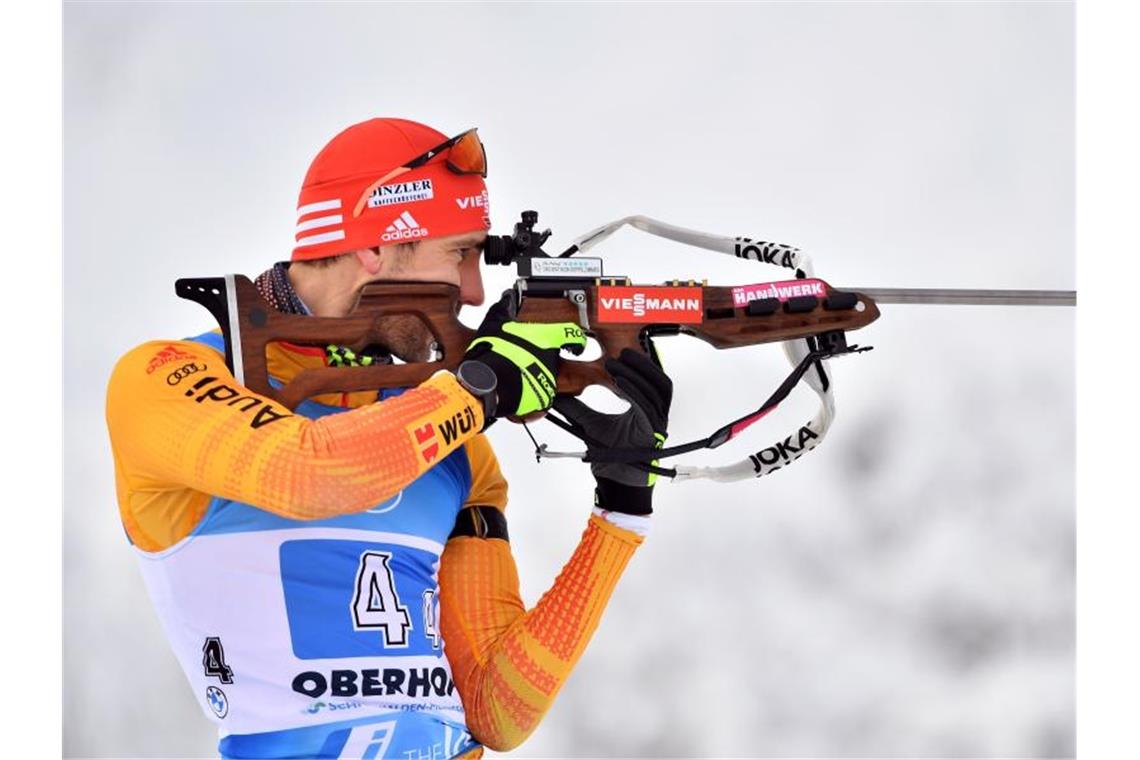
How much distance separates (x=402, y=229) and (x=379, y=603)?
0.45m

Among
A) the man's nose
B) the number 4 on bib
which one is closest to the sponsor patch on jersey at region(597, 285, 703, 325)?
the man's nose

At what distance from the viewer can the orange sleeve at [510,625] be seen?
1.66 meters

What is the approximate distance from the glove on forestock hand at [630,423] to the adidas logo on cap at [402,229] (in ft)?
0.91

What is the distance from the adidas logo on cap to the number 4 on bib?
0.38 metres

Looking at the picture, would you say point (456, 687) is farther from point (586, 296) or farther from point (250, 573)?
point (586, 296)

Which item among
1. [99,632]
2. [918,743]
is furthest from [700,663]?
[99,632]

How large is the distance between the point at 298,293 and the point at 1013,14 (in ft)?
6.25

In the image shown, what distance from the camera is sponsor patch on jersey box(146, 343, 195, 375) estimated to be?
1.38 meters

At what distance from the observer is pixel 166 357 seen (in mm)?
1390

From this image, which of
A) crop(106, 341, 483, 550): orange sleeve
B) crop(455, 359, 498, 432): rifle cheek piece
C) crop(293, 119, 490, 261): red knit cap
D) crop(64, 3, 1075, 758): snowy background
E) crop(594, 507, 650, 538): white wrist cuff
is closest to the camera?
crop(106, 341, 483, 550): orange sleeve

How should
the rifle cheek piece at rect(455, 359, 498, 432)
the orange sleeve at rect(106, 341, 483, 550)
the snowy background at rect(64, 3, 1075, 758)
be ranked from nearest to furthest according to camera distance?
the orange sleeve at rect(106, 341, 483, 550) → the rifle cheek piece at rect(455, 359, 498, 432) → the snowy background at rect(64, 3, 1075, 758)

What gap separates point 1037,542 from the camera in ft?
9.09

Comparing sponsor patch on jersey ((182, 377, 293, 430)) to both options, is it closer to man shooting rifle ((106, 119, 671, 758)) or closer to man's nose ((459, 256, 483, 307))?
man shooting rifle ((106, 119, 671, 758))

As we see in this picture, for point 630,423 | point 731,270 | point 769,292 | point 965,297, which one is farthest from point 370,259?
point 731,270
